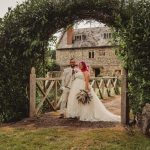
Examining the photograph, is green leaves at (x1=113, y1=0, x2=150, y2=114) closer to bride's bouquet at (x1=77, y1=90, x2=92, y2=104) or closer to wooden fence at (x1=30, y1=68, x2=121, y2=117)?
bride's bouquet at (x1=77, y1=90, x2=92, y2=104)

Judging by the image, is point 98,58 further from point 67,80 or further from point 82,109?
point 82,109

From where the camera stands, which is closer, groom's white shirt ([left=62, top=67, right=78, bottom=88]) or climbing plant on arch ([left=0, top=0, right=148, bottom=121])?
climbing plant on arch ([left=0, top=0, right=148, bottom=121])

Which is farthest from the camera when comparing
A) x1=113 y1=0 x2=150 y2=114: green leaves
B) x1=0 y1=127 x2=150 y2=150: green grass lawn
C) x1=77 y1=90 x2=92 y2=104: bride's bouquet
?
x1=77 y1=90 x2=92 y2=104: bride's bouquet

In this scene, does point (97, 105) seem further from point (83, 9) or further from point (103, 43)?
point (103, 43)

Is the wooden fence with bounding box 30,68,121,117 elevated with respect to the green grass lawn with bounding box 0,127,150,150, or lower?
elevated

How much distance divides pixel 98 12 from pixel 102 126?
361cm

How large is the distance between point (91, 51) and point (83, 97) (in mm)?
40548

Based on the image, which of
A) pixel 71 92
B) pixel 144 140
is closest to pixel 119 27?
pixel 71 92

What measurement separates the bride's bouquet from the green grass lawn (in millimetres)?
1932

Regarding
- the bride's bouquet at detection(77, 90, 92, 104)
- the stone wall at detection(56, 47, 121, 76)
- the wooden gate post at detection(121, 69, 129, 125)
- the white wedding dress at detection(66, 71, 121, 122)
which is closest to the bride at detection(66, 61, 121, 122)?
the white wedding dress at detection(66, 71, 121, 122)

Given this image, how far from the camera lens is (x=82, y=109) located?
469 inches

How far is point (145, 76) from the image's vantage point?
9.99m

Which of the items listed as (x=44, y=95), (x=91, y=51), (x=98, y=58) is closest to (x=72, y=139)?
(x=44, y=95)

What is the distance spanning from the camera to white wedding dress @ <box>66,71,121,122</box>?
11.8 metres
